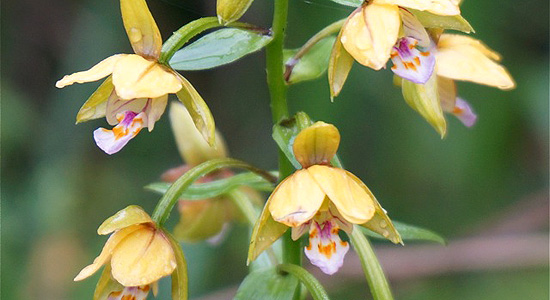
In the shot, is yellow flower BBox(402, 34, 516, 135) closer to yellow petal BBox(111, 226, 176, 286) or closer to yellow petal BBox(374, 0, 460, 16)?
yellow petal BBox(374, 0, 460, 16)

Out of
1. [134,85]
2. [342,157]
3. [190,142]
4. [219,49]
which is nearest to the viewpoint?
[134,85]

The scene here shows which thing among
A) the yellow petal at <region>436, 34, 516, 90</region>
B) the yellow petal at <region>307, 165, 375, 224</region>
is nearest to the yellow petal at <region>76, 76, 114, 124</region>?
the yellow petal at <region>307, 165, 375, 224</region>

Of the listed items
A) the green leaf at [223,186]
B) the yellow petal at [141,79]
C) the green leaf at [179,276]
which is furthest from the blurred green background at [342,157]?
the yellow petal at [141,79]

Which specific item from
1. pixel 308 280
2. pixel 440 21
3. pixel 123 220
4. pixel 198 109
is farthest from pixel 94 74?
pixel 440 21

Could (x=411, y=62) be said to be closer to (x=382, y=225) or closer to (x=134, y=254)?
(x=382, y=225)

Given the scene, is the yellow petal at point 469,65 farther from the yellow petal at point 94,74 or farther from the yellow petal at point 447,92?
the yellow petal at point 94,74
